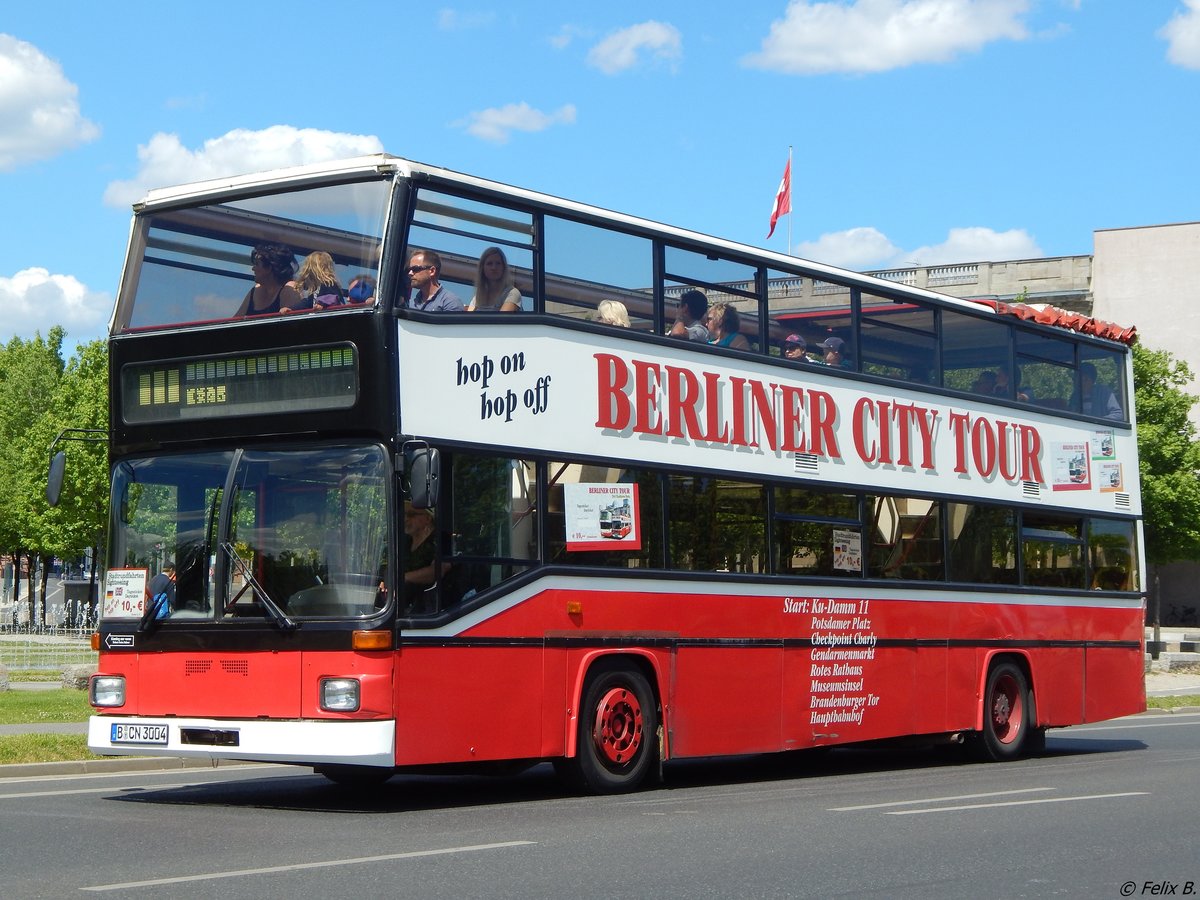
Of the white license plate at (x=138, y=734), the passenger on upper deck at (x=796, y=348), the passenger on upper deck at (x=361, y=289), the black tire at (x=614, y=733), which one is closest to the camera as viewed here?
the passenger on upper deck at (x=361, y=289)

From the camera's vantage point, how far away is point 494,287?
13.0 m

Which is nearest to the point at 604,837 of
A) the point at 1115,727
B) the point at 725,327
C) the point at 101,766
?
the point at 725,327

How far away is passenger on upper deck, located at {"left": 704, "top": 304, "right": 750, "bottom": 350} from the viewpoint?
598 inches

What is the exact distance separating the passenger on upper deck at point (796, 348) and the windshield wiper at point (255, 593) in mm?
5987

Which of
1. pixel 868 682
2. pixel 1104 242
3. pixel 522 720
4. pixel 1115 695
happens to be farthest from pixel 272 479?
pixel 1104 242

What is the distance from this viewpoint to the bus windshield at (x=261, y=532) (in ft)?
38.9

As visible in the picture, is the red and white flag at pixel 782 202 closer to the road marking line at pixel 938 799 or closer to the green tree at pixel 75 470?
the road marking line at pixel 938 799

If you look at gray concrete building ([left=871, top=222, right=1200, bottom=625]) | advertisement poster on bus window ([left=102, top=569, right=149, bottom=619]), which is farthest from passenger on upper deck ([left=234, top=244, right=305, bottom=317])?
gray concrete building ([left=871, top=222, right=1200, bottom=625])

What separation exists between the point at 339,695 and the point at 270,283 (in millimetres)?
3055

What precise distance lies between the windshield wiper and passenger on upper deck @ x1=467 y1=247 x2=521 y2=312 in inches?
96.3

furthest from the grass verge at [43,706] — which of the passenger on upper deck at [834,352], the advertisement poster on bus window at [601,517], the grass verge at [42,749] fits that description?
the passenger on upper deck at [834,352]

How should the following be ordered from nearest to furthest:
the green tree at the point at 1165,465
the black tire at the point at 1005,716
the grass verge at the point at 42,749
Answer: the grass verge at the point at 42,749, the black tire at the point at 1005,716, the green tree at the point at 1165,465

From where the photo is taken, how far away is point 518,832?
10.7m

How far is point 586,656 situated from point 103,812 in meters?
3.72
